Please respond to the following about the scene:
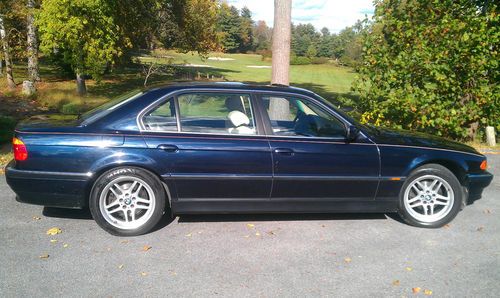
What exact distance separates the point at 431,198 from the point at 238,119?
2286 mm

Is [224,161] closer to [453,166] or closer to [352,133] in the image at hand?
[352,133]

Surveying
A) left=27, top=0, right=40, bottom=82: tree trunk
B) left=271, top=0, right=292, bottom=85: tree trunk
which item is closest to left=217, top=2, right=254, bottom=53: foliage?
left=27, top=0, right=40, bottom=82: tree trunk

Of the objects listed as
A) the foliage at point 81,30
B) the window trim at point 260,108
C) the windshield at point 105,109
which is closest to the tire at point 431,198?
the window trim at point 260,108

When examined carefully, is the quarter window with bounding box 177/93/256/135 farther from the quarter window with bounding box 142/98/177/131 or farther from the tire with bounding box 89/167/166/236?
the tire with bounding box 89/167/166/236

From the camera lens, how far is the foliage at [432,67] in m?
8.91

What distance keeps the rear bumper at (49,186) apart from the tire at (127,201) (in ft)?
0.44

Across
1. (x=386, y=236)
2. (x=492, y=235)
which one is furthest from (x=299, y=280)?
(x=492, y=235)

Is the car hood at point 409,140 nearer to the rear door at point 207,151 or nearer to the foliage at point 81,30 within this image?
the rear door at point 207,151

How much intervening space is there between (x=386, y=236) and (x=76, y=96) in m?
17.3

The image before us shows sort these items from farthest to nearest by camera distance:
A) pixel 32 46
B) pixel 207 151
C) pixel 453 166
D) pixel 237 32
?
1. pixel 237 32
2. pixel 32 46
3. pixel 453 166
4. pixel 207 151

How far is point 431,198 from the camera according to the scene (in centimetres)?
488

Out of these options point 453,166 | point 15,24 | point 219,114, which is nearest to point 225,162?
point 219,114

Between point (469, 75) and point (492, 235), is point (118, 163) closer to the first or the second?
point (492, 235)

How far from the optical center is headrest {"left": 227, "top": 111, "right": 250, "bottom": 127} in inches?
179
